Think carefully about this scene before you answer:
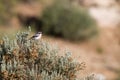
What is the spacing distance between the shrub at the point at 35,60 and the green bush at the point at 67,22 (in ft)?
78.2

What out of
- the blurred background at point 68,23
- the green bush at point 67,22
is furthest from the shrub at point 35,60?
the green bush at point 67,22

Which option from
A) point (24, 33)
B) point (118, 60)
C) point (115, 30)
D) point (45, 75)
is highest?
point (115, 30)

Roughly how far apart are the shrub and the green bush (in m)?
23.8

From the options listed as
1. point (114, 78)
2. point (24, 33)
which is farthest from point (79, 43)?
point (24, 33)

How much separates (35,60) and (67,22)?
24.7 meters

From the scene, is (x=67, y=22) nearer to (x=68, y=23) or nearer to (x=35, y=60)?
(x=68, y=23)

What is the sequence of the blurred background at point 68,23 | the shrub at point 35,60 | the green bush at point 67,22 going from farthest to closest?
1. the green bush at point 67,22
2. the blurred background at point 68,23
3. the shrub at point 35,60

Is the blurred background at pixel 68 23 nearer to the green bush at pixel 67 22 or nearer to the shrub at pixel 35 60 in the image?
the green bush at pixel 67 22

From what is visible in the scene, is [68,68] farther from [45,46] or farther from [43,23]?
[43,23]

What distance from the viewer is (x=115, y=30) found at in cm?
3578

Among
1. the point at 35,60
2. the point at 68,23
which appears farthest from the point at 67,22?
the point at 35,60

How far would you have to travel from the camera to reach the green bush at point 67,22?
34.7 metres

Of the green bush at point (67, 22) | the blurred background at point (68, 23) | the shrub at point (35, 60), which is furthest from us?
the green bush at point (67, 22)

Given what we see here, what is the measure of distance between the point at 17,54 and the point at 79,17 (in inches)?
978
